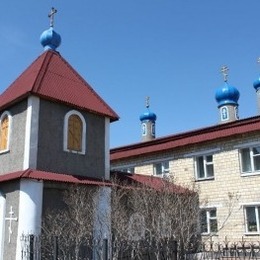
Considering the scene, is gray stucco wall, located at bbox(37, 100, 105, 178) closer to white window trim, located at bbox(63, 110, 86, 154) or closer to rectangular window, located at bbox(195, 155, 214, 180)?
white window trim, located at bbox(63, 110, 86, 154)

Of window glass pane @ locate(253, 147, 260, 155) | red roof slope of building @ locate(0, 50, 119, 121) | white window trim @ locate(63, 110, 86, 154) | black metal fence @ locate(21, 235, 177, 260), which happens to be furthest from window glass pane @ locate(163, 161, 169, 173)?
black metal fence @ locate(21, 235, 177, 260)

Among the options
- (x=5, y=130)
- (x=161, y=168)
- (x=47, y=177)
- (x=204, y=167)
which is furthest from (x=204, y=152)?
(x=5, y=130)

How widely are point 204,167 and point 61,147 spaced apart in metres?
7.32

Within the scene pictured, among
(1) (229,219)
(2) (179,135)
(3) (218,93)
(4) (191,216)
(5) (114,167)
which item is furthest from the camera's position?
(3) (218,93)

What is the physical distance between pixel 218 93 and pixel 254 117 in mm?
13177

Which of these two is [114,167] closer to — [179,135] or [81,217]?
[179,135]

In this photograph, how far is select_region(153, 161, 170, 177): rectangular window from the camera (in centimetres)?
1989

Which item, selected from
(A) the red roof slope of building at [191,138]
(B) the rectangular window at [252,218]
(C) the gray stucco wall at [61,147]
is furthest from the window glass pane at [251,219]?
(C) the gray stucco wall at [61,147]

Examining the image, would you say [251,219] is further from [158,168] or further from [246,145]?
[158,168]

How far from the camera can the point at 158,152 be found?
2008 centimetres

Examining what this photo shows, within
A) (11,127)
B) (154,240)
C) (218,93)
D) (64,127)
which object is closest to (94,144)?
(64,127)

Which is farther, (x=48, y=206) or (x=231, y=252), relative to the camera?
(x=231, y=252)

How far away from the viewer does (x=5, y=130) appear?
14844 millimetres

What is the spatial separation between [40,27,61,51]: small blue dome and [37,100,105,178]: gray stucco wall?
12.7 feet
